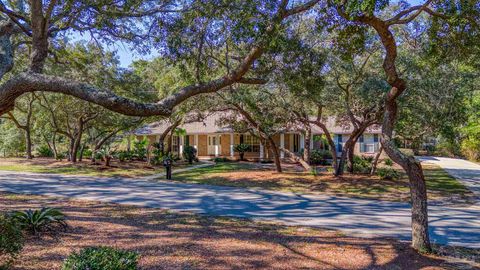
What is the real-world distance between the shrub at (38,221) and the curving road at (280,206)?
399 centimetres

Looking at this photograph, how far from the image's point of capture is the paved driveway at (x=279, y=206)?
886cm

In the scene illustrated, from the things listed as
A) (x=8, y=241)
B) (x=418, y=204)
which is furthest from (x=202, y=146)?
(x=8, y=241)

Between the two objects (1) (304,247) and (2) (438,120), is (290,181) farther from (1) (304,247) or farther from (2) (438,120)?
(1) (304,247)

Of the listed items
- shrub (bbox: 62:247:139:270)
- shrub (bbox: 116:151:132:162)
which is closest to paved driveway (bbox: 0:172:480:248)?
shrub (bbox: 62:247:139:270)

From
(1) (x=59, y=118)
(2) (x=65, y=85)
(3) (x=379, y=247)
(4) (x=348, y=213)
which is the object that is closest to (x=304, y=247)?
(3) (x=379, y=247)

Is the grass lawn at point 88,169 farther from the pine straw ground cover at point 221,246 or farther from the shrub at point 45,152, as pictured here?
the pine straw ground cover at point 221,246

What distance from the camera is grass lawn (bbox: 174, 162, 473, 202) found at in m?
14.4

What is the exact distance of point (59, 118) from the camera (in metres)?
27.8

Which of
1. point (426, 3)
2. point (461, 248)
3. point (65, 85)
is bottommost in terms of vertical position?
point (461, 248)

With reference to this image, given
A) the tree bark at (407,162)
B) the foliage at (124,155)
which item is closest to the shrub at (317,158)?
the foliage at (124,155)

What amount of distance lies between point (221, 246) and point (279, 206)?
17.3 ft

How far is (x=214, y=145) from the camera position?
34.5m

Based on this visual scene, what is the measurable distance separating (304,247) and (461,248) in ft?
11.1

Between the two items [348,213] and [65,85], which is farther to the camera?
[348,213]
